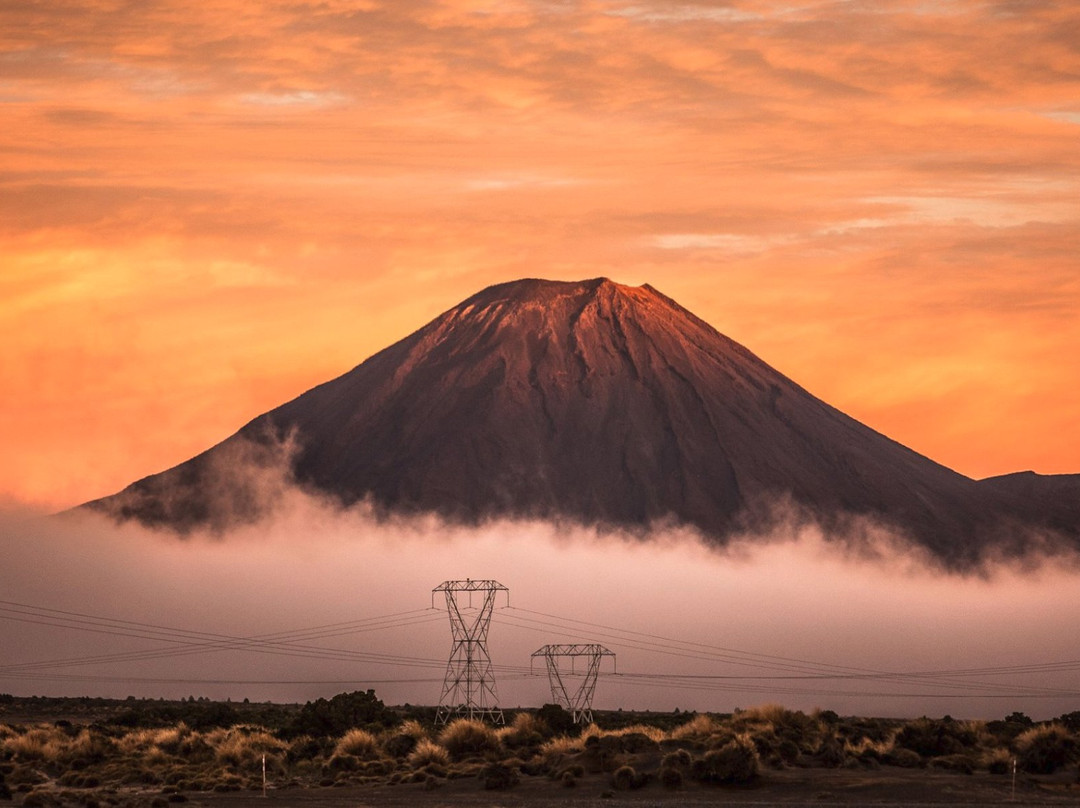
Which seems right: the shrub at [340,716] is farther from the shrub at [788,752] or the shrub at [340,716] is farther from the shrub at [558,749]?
the shrub at [788,752]

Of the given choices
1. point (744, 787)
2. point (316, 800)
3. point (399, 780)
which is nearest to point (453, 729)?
point (399, 780)

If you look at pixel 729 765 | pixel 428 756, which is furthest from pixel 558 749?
pixel 729 765

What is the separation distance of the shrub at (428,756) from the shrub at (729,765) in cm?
1175

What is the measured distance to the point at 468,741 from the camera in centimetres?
6962

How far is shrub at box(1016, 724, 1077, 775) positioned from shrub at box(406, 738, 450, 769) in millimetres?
21442

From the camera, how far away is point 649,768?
199 ft

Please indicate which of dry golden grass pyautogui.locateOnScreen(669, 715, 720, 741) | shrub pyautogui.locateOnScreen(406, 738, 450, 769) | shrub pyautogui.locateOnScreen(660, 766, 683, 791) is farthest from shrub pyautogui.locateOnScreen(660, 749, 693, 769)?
shrub pyautogui.locateOnScreen(406, 738, 450, 769)

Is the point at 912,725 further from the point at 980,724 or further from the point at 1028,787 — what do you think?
the point at 1028,787

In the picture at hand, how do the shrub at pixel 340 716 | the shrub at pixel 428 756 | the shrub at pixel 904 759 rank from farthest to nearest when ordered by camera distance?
the shrub at pixel 340 716 < the shrub at pixel 428 756 < the shrub at pixel 904 759

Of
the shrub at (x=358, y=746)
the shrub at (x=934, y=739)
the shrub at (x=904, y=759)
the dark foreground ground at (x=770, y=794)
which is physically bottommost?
the dark foreground ground at (x=770, y=794)

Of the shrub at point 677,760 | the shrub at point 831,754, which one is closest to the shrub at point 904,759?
the shrub at point 831,754

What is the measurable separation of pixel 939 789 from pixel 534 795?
44.2 feet

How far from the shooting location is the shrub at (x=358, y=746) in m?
70.4

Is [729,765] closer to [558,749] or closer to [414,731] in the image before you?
[558,749]
